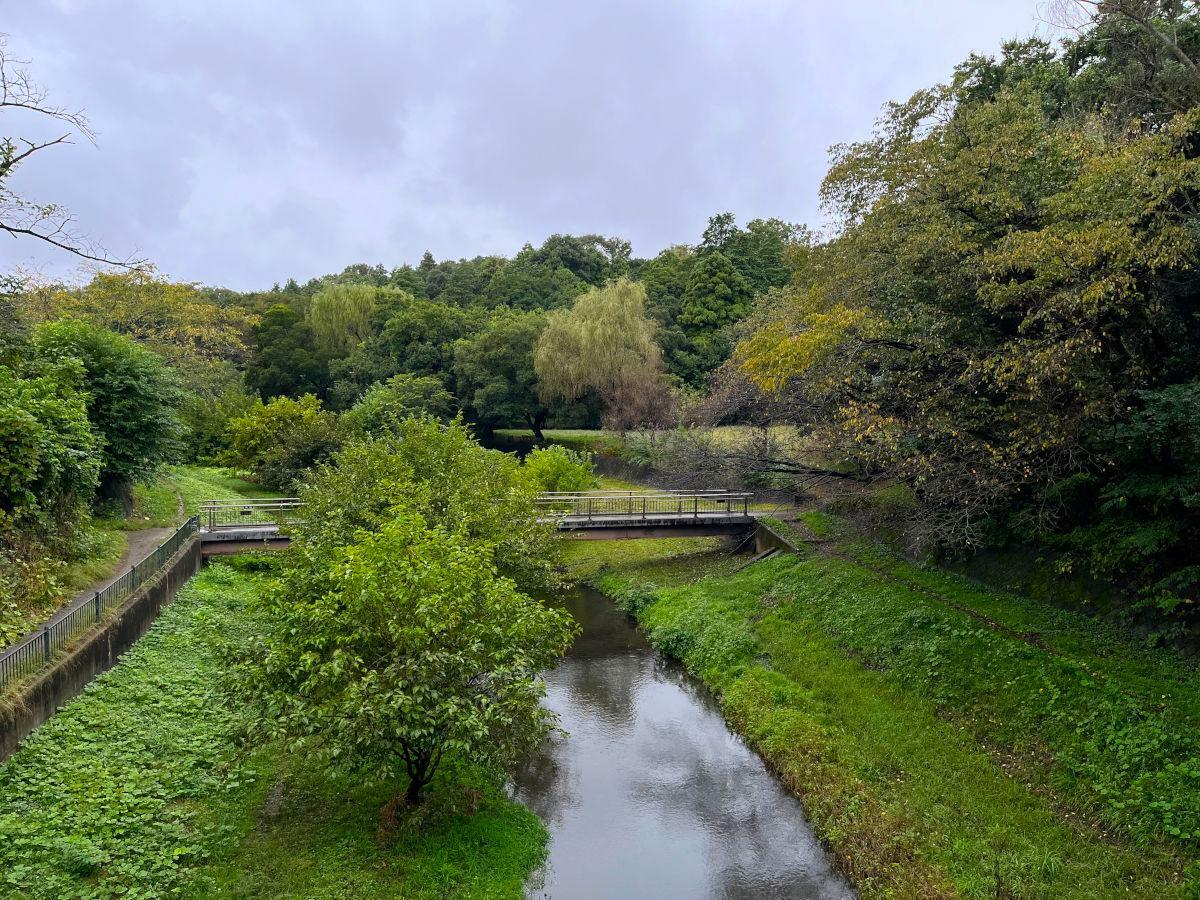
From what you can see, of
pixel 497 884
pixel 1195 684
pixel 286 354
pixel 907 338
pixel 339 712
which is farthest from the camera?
pixel 286 354

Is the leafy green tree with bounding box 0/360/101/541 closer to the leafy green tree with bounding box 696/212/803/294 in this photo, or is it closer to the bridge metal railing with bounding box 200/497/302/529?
the bridge metal railing with bounding box 200/497/302/529

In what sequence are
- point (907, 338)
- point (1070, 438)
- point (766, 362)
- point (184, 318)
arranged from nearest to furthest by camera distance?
1. point (1070, 438)
2. point (907, 338)
3. point (766, 362)
4. point (184, 318)

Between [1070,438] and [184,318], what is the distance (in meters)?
36.7

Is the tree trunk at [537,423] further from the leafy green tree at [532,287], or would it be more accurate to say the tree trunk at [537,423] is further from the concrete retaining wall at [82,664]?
the concrete retaining wall at [82,664]

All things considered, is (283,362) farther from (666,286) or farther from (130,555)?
(130,555)

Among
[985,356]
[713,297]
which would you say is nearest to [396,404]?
[713,297]

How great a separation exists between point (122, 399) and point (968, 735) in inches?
834

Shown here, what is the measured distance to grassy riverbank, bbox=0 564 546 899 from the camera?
333 inches

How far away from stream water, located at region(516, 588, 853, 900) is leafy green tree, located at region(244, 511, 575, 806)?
1.98 m

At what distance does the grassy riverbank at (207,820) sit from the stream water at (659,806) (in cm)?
81

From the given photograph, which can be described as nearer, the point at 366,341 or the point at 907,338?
the point at 907,338

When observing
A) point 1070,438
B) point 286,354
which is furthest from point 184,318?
point 1070,438

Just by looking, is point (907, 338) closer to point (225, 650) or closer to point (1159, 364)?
point (1159, 364)

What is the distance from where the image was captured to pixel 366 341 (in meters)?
53.7
